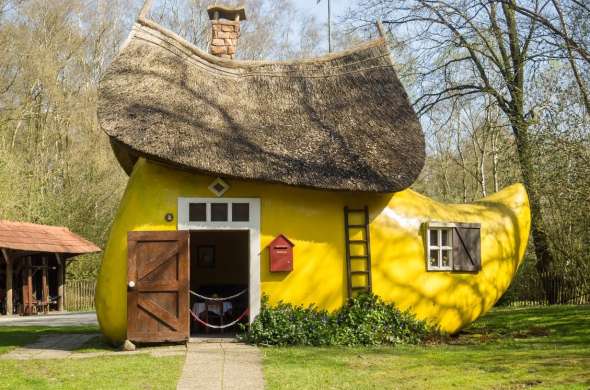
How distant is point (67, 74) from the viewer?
3381cm

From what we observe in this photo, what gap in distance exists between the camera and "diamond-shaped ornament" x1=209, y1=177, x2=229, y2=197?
1326cm

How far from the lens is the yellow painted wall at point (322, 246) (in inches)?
514

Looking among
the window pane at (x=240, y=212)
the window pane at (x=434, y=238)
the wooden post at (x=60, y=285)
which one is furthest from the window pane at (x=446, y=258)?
the wooden post at (x=60, y=285)

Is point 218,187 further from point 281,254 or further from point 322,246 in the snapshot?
point 322,246

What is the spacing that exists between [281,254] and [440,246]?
3.28m

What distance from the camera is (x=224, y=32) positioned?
666 inches

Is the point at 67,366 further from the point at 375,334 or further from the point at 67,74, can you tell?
the point at 67,74

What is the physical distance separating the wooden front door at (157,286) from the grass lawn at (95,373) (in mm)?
1026

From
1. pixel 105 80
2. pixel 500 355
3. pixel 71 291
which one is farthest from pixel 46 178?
pixel 500 355

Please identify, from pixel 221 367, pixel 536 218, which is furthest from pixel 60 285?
pixel 221 367

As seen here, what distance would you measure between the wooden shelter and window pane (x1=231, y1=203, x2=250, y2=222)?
44.7ft

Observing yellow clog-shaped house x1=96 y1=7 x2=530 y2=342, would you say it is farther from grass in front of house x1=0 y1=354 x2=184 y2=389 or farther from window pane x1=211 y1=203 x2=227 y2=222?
grass in front of house x1=0 y1=354 x2=184 y2=389

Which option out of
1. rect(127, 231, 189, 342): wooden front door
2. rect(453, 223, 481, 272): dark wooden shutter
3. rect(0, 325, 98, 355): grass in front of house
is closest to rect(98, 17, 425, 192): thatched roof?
rect(127, 231, 189, 342): wooden front door

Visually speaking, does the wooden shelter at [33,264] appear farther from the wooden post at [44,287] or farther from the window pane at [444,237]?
the window pane at [444,237]
